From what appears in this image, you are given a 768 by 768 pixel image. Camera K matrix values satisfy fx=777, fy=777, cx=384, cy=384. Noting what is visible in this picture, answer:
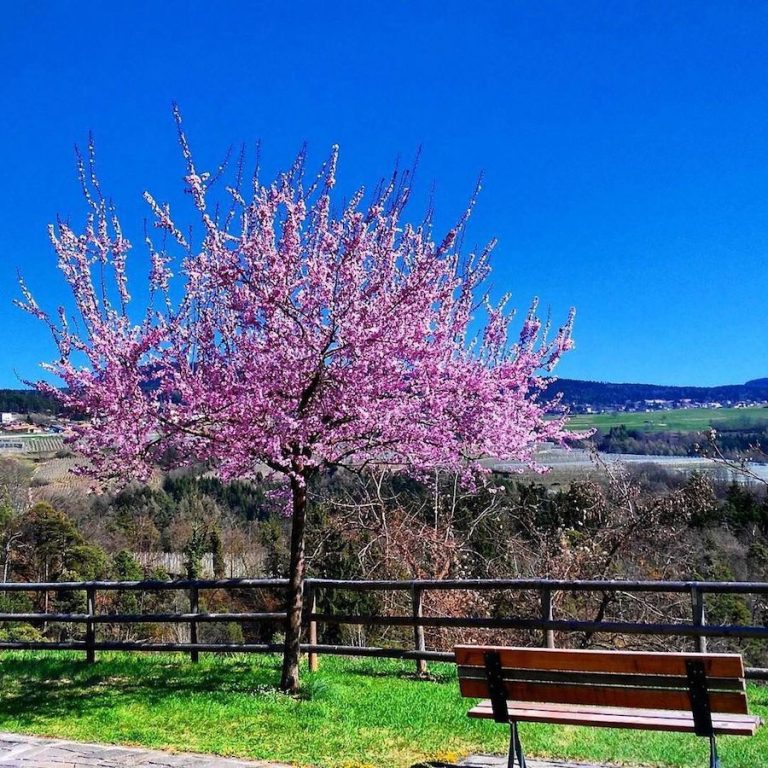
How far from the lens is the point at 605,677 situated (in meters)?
4.63

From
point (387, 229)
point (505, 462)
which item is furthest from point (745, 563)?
point (387, 229)

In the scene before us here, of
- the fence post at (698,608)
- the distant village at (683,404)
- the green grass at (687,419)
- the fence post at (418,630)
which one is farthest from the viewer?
the distant village at (683,404)

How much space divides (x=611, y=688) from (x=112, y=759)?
3.65 metres

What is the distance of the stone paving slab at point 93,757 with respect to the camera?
5.54 metres

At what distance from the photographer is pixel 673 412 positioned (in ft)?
262

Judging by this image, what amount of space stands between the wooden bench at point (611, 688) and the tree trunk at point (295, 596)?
3397 mm

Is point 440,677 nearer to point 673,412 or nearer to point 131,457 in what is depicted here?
point 131,457

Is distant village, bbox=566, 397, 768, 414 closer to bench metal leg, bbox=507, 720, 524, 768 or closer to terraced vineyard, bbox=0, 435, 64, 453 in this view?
terraced vineyard, bbox=0, 435, 64, 453

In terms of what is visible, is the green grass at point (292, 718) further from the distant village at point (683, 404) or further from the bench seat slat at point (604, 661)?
the distant village at point (683, 404)

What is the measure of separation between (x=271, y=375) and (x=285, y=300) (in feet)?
2.53

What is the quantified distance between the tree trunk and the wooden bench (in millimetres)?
3397

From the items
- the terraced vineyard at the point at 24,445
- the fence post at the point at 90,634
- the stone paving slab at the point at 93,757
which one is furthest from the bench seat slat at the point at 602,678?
the terraced vineyard at the point at 24,445

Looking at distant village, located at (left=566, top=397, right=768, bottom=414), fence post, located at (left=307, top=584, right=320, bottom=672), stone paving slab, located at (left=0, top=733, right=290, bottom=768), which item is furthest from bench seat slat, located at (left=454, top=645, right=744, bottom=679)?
distant village, located at (left=566, top=397, right=768, bottom=414)

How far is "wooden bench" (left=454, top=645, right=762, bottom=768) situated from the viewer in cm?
439
